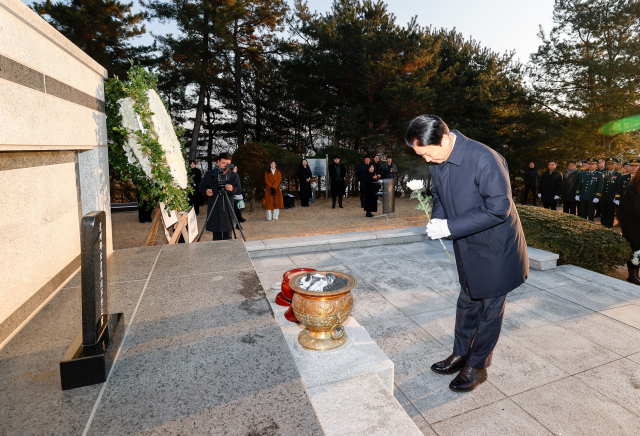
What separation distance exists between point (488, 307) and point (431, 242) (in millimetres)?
5117

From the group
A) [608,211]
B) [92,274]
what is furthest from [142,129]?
[608,211]

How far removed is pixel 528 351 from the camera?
128 inches

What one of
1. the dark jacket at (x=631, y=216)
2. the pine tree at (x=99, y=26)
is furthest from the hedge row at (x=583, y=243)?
the pine tree at (x=99, y=26)

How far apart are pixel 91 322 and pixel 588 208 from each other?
13.0m

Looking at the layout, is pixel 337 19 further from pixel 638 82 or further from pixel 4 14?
pixel 4 14

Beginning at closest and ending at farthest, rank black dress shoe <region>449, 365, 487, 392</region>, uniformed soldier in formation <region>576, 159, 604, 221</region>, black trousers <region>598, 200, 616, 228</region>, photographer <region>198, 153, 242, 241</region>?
black dress shoe <region>449, 365, 487, 392</region> → photographer <region>198, 153, 242, 241</region> → black trousers <region>598, 200, 616, 228</region> → uniformed soldier in formation <region>576, 159, 604, 221</region>

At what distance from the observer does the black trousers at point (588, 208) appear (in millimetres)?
10617

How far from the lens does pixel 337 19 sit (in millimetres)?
20000

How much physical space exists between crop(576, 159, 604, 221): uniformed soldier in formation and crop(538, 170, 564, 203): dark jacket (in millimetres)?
1732

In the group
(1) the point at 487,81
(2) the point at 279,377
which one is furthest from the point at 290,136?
(2) the point at 279,377

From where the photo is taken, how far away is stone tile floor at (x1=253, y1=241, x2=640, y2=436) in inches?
95.9

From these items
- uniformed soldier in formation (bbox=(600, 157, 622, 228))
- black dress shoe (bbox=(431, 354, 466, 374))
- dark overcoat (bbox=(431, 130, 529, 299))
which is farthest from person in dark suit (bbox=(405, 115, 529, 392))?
uniformed soldier in formation (bbox=(600, 157, 622, 228))

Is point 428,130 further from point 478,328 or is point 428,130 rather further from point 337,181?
point 337,181

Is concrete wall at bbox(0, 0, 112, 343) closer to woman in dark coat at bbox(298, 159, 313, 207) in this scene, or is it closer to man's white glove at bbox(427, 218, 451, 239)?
man's white glove at bbox(427, 218, 451, 239)
